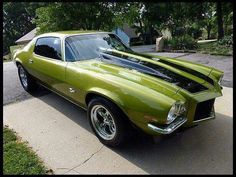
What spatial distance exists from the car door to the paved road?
632 mm

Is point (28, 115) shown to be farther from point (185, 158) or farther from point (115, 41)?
point (185, 158)

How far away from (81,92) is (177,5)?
1905 cm

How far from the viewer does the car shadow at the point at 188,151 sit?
3.18 meters

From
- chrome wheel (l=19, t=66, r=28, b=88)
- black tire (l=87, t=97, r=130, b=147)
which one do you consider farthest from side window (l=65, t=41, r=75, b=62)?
chrome wheel (l=19, t=66, r=28, b=88)

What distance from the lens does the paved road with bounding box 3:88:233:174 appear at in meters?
3.23

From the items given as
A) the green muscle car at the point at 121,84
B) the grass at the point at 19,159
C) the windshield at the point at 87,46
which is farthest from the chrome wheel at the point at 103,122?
the windshield at the point at 87,46

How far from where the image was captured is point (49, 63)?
4.60 meters

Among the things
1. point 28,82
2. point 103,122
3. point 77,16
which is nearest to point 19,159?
point 103,122

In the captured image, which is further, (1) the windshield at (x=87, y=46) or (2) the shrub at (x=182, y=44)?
(2) the shrub at (x=182, y=44)

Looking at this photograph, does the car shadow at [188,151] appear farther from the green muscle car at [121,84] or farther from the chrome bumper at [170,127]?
the green muscle car at [121,84]

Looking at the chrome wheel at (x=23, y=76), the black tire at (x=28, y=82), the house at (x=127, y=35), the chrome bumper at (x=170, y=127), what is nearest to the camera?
the chrome bumper at (x=170, y=127)

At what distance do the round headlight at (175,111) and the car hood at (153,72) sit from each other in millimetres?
205

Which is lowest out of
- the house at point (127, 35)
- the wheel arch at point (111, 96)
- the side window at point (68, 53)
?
the wheel arch at point (111, 96)

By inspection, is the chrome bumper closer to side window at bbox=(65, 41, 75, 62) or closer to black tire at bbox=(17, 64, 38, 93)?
side window at bbox=(65, 41, 75, 62)
